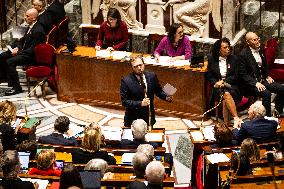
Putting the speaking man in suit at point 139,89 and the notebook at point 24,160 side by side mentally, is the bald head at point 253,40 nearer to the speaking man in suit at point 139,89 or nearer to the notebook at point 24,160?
the speaking man in suit at point 139,89

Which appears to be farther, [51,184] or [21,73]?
[21,73]

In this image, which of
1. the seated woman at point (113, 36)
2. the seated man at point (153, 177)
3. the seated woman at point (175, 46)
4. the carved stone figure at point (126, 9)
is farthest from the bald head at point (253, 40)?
the seated man at point (153, 177)

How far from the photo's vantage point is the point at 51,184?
18.6ft

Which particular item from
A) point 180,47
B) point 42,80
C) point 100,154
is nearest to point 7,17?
point 42,80

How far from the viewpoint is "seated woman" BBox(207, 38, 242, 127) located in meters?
8.27

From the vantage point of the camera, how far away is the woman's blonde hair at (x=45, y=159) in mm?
5738

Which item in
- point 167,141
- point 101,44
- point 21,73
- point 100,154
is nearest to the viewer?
point 100,154

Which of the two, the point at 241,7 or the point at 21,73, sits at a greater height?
the point at 241,7

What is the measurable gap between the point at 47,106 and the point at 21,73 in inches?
59.7

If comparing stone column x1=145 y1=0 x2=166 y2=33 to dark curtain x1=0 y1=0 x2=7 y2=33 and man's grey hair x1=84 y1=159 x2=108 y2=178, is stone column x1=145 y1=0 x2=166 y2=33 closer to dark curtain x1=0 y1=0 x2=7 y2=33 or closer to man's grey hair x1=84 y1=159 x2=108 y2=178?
dark curtain x1=0 y1=0 x2=7 y2=33

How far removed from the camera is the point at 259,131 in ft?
21.7

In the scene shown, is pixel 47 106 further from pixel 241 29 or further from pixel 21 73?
pixel 241 29

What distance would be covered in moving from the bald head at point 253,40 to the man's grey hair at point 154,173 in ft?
11.9

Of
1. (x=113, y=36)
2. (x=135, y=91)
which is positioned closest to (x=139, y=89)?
(x=135, y=91)
